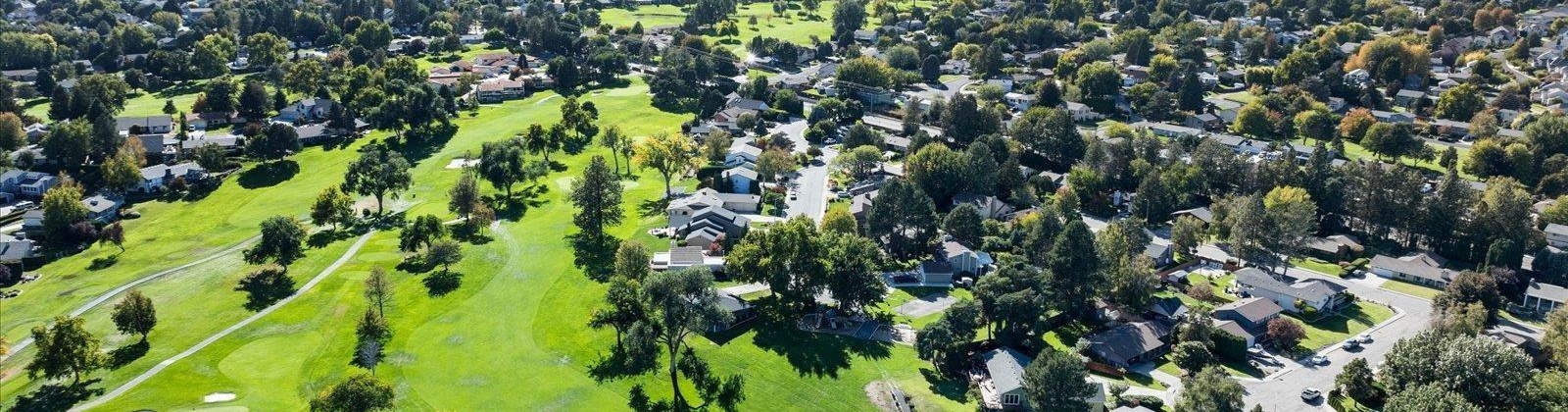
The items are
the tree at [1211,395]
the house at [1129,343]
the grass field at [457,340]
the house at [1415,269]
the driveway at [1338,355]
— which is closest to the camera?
the tree at [1211,395]

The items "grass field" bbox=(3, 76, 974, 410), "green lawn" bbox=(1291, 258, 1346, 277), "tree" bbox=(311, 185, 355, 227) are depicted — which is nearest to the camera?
"grass field" bbox=(3, 76, 974, 410)

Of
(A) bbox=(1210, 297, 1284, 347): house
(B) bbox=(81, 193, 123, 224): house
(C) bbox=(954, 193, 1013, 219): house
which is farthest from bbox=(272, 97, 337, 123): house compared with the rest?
(A) bbox=(1210, 297, 1284, 347): house

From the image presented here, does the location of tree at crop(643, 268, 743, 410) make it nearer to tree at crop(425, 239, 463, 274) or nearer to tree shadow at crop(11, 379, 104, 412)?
tree at crop(425, 239, 463, 274)

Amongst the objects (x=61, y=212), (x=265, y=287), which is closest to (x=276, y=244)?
(x=265, y=287)

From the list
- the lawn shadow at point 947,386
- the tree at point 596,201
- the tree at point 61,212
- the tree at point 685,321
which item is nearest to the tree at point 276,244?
the tree at point 61,212

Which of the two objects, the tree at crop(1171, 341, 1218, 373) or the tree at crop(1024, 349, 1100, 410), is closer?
the tree at crop(1024, 349, 1100, 410)

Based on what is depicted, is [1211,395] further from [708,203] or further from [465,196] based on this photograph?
[465,196]

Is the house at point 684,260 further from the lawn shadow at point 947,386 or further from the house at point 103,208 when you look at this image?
the house at point 103,208
